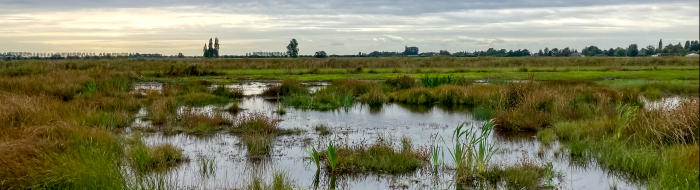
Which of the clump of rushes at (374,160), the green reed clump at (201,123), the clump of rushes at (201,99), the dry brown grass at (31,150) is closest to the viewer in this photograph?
the dry brown grass at (31,150)

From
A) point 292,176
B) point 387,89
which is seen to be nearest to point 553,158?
point 292,176

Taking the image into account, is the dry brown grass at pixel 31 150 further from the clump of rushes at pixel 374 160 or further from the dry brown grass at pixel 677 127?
the dry brown grass at pixel 677 127

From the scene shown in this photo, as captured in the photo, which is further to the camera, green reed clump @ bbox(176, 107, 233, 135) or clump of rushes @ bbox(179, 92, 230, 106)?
clump of rushes @ bbox(179, 92, 230, 106)

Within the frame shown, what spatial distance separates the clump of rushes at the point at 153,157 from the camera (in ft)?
34.3

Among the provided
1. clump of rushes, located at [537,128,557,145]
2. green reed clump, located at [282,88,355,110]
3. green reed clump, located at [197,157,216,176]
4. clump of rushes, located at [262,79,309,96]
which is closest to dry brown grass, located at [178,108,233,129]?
green reed clump, located at [197,157,216,176]

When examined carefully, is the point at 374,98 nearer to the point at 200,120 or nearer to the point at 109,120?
the point at 200,120

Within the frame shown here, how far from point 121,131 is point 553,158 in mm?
11712

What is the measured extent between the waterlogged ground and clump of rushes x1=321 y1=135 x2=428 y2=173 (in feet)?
0.96

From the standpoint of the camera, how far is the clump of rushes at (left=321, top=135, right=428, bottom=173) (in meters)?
10.4

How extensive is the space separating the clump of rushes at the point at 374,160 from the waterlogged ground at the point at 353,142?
29cm

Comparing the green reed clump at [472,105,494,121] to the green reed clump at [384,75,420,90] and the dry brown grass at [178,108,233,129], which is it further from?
the green reed clump at [384,75,420,90]

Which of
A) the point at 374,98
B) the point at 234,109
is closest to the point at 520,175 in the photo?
the point at 234,109

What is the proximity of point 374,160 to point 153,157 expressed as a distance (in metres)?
4.70

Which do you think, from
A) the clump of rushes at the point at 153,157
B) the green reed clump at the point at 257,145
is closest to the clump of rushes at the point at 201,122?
the green reed clump at the point at 257,145
